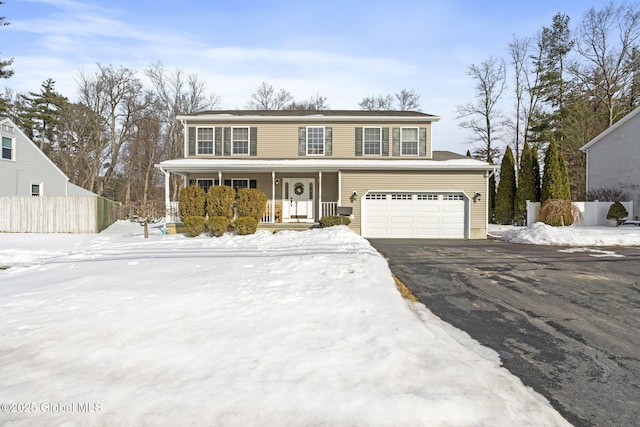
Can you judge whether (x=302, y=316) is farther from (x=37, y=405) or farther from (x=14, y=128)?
(x=14, y=128)

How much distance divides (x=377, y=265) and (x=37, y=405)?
5453mm

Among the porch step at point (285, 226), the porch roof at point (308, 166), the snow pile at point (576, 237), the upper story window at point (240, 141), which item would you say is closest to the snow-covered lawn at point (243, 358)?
the porch step at point (285, 226)

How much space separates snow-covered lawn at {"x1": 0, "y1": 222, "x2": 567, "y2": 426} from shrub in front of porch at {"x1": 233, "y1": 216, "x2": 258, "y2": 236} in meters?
6.73

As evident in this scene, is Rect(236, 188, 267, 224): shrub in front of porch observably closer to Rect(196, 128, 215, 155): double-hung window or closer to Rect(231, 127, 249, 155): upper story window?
Rect(231, 127, 249, 155): upper story window

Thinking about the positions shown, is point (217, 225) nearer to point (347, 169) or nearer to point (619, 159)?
point (347, 169)

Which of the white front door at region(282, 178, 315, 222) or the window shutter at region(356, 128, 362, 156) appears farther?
the window shutter at region(356, 128, 362, 156)

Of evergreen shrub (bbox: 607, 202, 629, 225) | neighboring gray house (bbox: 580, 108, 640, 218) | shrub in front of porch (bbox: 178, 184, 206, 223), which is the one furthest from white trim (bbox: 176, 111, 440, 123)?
neighboring gray house (bbox: 580, 108, 640, 218)

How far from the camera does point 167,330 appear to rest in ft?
11.6

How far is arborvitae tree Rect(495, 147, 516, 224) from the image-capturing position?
21.7 meters

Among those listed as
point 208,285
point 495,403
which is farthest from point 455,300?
point 208,285

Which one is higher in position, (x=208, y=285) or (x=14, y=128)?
(x=14, y=128)

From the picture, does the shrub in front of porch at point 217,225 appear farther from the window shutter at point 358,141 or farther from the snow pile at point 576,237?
the snow pile at point 576,237

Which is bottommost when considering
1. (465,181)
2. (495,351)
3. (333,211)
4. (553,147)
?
(495,351)

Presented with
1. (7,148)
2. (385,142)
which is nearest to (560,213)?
(385,142)
